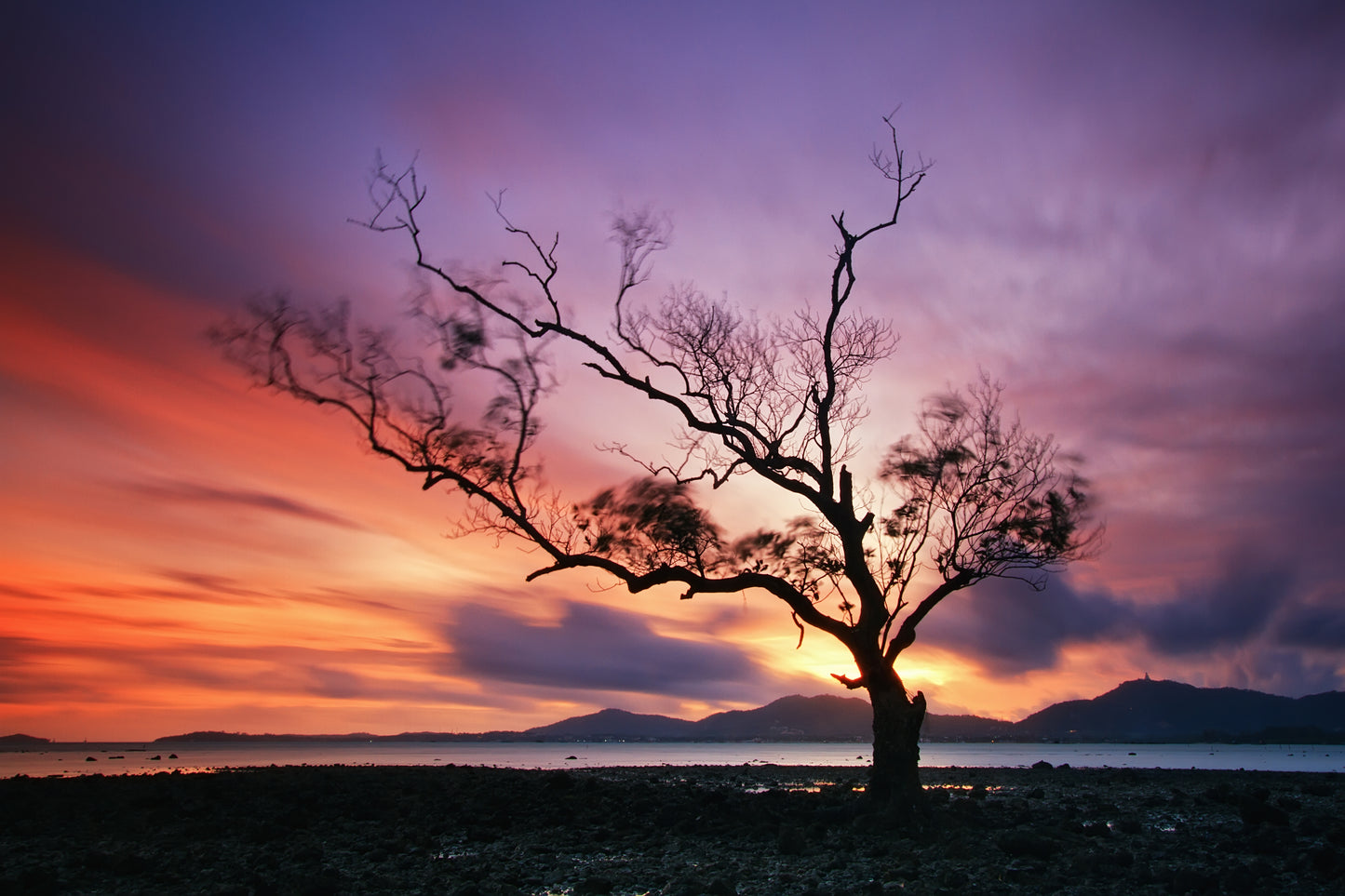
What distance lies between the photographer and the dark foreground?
11.6m

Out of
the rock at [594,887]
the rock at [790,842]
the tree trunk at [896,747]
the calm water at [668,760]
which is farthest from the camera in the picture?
the calm water at [668,760]

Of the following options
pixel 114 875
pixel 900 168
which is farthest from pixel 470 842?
pixel 900 168

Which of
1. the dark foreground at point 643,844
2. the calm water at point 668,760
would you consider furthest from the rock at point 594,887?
the calm water at point 668,760

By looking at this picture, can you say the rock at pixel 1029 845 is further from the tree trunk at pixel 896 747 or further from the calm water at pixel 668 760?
the calm water at pixel 668 760

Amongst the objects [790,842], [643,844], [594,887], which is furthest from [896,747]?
[594,887]

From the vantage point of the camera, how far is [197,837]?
15.2 meters

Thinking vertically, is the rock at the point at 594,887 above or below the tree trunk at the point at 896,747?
below

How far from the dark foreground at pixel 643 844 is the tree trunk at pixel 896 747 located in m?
0.53

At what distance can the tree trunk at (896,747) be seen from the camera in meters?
15.9

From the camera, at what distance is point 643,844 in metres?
14.9

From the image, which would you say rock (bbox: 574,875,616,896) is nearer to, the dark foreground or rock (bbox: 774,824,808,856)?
the dark foreground

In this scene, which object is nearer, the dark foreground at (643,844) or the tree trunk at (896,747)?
the dark foreground at (643,844)

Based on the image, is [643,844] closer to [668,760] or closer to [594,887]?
[594,887]

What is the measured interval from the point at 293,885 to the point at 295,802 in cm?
948
